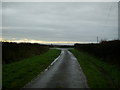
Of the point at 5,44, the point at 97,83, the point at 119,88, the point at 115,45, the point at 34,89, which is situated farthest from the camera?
the point at 5,44

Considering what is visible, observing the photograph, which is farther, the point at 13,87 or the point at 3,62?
the point at 3,62

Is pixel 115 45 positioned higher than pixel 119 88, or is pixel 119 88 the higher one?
pixel 115 45

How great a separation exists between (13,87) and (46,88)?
1687 mm

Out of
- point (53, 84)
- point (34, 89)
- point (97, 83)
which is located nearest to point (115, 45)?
point (97, 83)

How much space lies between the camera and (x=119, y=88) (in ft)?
37.9

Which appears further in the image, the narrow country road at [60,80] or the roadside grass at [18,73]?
the roadside grass at [18,73]

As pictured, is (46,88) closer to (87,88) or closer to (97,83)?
(87,88)

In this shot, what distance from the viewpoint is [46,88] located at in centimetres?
1103

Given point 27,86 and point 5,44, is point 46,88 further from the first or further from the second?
point 5,44

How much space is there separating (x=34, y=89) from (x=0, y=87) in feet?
6.17

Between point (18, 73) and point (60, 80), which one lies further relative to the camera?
point (18, 73)

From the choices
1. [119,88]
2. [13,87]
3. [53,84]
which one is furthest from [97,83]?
[13,87]

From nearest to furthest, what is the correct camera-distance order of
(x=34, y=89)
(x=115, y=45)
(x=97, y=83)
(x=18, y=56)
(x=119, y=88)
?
(x=34, y=89) → (x=119, y=88) → (x=97, y=83) → (x=115, y=45) → (x=18, y=56)

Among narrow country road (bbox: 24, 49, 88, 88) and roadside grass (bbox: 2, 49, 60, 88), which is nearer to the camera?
narrow country road (bbox: 24, 49, 88, 88)
